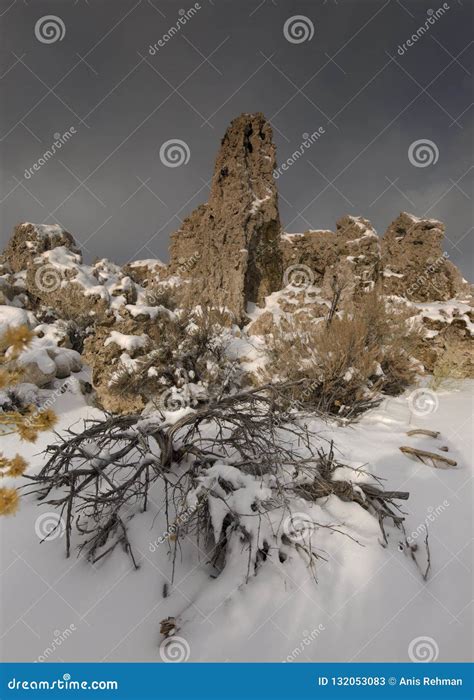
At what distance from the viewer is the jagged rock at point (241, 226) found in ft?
57.0

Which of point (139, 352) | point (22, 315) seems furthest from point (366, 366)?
point (22, 315)

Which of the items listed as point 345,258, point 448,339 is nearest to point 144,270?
point 345,258

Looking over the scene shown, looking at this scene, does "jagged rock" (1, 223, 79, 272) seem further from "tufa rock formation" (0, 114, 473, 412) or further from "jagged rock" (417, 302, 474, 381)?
"jagged rock" (417, 302, 474, 381)

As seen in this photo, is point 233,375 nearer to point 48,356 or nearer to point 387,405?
point 387,405

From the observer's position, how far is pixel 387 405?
5.42 metres

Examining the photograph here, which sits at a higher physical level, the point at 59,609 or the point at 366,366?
the point at 366,366

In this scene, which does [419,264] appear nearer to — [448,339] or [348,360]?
[448,339]

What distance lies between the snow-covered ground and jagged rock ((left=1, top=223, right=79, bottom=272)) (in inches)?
756

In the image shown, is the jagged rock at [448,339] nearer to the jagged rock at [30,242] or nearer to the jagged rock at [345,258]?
the jagged rock at [345,258]

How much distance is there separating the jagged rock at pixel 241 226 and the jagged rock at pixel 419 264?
628 centimetres

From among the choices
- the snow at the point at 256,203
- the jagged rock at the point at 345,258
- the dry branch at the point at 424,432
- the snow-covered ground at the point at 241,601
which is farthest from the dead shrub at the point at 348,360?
the snow at the point at 256,203

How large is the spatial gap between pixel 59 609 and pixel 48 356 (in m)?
7.28

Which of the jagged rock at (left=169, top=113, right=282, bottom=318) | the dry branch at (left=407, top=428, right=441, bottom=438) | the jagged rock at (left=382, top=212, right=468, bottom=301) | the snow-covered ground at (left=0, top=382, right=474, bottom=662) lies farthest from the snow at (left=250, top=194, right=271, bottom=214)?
the snow-covered ground at (left=0, top=382, right=474, bottom=662)

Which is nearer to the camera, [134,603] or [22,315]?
[134,603]
